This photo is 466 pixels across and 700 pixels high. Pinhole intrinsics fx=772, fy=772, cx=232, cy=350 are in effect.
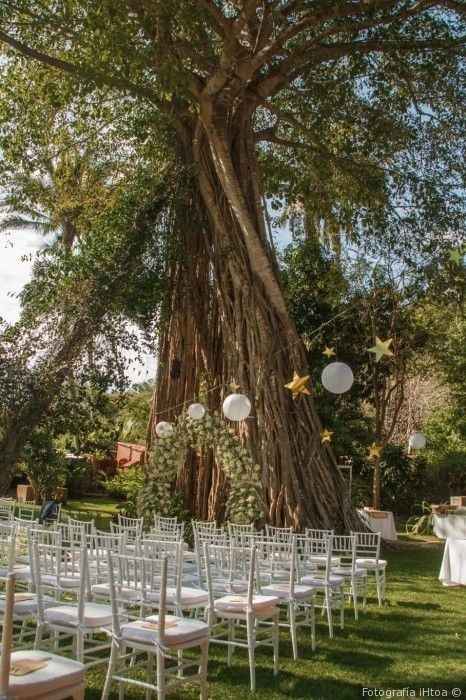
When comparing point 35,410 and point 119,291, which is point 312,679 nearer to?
point 35,410

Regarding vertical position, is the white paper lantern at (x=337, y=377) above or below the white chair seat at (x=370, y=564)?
above

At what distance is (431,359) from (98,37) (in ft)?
36.5

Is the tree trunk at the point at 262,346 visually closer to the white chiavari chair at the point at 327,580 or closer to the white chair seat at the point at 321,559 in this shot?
the white chair seat at the point at 321,559

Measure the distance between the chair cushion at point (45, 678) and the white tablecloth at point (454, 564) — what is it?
22.9 ft

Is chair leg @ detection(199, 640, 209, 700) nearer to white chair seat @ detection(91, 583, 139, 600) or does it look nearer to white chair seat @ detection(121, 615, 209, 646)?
white chair seat @ detection(121, 615, 209, 646)

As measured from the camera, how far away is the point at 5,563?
618 cm

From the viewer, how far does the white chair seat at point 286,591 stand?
5668 millimetres

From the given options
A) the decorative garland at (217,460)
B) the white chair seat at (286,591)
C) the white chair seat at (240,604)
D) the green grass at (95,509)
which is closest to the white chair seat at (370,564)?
the white chair seat at (286,591)

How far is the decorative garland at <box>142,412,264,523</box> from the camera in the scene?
10.4 metres

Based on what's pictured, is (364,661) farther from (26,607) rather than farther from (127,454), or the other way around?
(127,454)

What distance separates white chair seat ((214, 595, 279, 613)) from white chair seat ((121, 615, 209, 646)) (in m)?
0.75

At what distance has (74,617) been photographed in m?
4.50

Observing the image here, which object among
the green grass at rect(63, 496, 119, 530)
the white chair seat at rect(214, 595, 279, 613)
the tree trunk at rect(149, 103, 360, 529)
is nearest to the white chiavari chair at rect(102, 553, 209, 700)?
the white chair seat at rect(214, 595, 279, 613)

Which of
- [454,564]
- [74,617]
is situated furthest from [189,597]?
[454,564]
